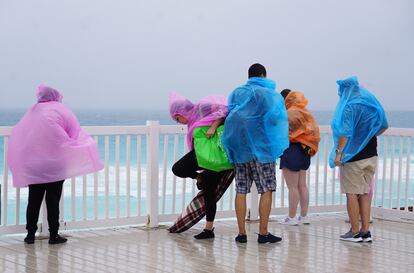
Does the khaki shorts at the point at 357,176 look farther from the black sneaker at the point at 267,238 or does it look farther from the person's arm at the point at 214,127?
the person's arm at the point at 214,127

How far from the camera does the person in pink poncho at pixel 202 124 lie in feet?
20.6

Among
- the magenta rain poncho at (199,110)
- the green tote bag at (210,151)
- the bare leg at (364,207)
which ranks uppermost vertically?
the magenta rain poncho at (199,110)

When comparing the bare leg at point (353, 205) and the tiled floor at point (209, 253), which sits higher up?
the bare leg at point (353, 205)

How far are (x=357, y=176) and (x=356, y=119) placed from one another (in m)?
0.45

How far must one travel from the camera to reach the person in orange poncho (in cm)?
692

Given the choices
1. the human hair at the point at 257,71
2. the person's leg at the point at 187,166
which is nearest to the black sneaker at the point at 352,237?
the person's leg at the point at 187,166

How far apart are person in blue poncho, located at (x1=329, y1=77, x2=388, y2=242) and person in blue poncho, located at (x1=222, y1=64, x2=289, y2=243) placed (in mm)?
438

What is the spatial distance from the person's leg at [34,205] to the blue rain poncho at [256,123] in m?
1.49

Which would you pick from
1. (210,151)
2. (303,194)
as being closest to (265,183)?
(210,151)

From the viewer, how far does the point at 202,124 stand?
6293 mm

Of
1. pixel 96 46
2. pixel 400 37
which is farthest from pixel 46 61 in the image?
pixel 400 37

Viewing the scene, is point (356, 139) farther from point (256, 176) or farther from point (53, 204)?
point (53, 204)

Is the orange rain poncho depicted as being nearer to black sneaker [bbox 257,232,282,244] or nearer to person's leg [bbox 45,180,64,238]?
black sneaker [bbox 257,232,282,244]

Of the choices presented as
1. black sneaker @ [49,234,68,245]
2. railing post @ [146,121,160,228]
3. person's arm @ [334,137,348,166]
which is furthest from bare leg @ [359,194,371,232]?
black sneaker @ [49,234,68,245]
